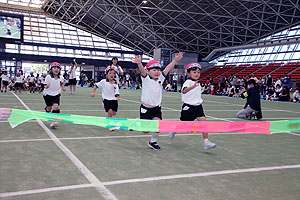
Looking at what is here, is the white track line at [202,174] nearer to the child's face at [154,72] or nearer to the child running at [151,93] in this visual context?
the child running at [151,93]

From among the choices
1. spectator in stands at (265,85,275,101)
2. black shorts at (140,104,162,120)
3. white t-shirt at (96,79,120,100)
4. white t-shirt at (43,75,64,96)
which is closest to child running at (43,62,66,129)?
white t-shirt at (43,75,64,96)

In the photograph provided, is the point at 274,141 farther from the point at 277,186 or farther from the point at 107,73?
the point at 107,73

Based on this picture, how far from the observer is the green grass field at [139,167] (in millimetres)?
3088

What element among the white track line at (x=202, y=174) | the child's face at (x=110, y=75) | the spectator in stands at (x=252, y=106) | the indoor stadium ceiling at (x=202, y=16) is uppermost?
the indoor stadium ceiling at (x=202, y=16)

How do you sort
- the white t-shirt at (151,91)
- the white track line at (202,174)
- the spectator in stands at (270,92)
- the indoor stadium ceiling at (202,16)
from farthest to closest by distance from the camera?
1. the indoor stadium ceiling at (202,16)
2. the spectator in stands at (270,92)
3. the white t-shirt at (151,91)
4. the white track line at (202,174)

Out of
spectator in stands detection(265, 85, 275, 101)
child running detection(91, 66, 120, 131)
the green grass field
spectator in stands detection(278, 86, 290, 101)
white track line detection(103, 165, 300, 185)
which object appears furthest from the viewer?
spectator in stands detection(265, 85, 275, 101)

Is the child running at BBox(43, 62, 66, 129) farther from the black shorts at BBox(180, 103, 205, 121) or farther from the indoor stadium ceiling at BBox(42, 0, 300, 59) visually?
the indoor stadium ceiling at BBox(42, 0, 300, 59)

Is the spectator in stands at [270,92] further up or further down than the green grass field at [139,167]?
further up

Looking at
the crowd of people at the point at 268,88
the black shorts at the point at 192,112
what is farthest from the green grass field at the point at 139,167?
the crowd of people at the point at 268,88

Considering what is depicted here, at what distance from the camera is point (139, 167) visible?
13.2 feet

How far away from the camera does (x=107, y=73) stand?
7512 mm

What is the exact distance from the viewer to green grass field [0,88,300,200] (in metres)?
3.09

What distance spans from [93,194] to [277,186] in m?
2.20

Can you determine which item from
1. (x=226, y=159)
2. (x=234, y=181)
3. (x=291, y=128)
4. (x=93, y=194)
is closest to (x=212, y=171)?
(x=234, y=181)
